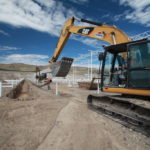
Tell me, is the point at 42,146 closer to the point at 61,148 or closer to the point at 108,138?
the point at 61,148

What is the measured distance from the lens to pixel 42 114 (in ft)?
16.9

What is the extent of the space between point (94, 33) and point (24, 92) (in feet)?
18.8

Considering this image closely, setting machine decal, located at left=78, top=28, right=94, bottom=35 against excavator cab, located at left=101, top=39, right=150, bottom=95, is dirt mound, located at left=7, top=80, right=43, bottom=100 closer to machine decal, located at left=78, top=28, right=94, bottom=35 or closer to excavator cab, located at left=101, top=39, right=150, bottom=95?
machine decal, located at left=78, top=28, right=94, bottom=35

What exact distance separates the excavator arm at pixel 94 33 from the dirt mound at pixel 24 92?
2.76 meters

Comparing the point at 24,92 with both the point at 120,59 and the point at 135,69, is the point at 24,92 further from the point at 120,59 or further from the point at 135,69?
the point at 135,69

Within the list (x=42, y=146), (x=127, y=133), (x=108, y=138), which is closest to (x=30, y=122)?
(x=42, y=146)

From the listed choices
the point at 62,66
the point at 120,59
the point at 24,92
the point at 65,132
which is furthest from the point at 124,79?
the point at 24,92

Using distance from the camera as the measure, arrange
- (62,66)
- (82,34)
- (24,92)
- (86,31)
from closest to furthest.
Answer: (86,31) < (82,34) < (24,92) < (62,66)

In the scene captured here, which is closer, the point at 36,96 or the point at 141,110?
the point at 141,110

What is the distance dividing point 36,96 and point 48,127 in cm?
512

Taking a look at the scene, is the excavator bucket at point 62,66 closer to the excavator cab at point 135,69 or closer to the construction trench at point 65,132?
the excavator cab at point 135,69

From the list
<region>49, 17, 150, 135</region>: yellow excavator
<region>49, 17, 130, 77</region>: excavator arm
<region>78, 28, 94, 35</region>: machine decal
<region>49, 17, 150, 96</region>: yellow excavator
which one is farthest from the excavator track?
<region>78, 28, 94, 35</region>: machine decal

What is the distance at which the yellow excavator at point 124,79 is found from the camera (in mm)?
4070

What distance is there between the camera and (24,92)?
32.1 ft
